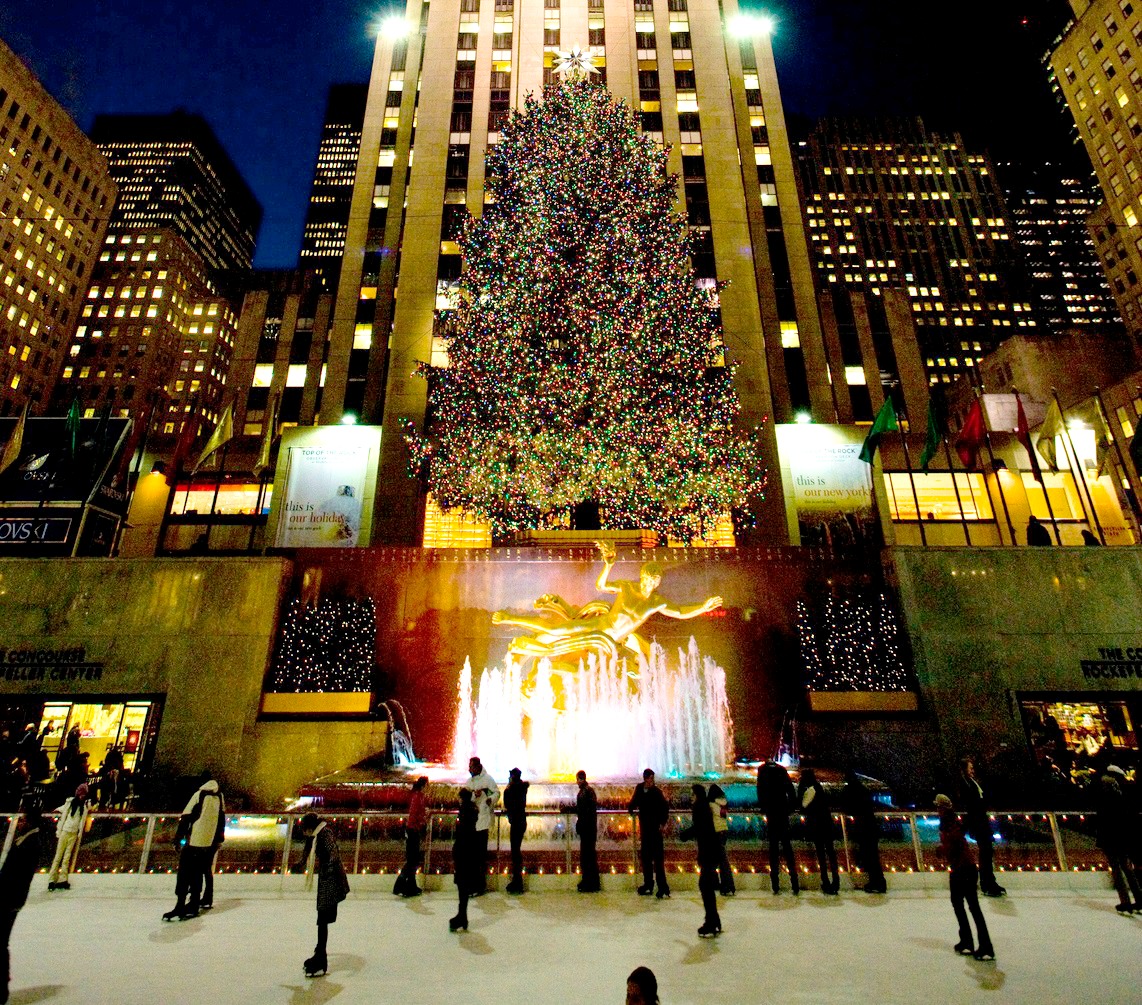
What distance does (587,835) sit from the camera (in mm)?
8609

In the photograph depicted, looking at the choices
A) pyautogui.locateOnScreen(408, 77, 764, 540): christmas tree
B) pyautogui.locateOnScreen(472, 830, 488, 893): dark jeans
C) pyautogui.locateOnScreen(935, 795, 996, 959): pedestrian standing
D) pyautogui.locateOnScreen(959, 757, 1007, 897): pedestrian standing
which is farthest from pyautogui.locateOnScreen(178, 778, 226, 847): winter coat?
pyautogui.locateOnScreen(408, 77, 764, 540): christmas tree

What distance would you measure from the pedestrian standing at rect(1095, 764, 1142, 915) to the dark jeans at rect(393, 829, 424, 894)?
8986mm

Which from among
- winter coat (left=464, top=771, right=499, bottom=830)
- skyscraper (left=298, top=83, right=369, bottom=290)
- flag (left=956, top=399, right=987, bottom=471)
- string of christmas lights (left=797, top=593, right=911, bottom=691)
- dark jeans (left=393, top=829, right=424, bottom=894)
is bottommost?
dark jeans (left=393, top=829, right=424, bottom=894)

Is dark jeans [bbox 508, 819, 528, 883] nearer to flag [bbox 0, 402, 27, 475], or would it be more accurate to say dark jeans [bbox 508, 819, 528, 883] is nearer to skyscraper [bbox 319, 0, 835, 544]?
flag [bbox 0, 402, 27, 475]

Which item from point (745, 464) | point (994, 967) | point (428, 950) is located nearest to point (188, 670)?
point (428, 950)

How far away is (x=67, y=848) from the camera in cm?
922

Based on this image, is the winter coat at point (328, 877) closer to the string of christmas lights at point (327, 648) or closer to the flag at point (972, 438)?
the string of christmas lights at point (327, 648)

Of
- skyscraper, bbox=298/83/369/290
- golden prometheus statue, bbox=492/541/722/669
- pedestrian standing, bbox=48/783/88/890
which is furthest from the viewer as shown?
skyscraper, bbox=298/83/369/290

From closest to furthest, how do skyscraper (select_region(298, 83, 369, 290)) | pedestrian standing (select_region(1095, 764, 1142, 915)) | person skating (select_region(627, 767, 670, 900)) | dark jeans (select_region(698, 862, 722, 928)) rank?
dark jeans (select_region(698, 862, 722, 928)) < pedestrian standing (select_region(1095, 764, 1142, 915)) < person skating (select_region(627, 767, 670, 900)) < skyscraper (select_region(298, 83, 369, 290))

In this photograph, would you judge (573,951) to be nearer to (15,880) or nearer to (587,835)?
(587,835)

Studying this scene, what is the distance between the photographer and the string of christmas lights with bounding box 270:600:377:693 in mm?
16438

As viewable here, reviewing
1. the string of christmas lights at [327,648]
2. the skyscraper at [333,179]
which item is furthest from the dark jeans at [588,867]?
the skyscraper at [333,179]

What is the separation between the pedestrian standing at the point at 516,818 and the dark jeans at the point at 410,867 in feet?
4.43

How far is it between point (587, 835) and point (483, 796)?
1565 millimetres
